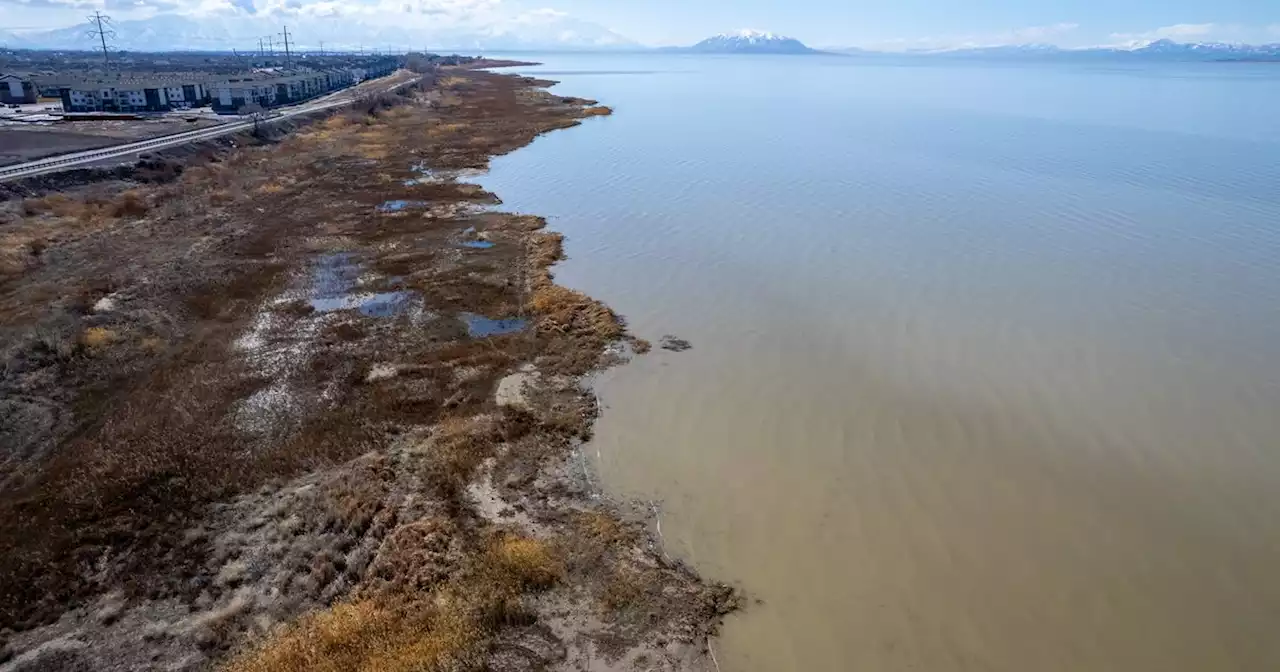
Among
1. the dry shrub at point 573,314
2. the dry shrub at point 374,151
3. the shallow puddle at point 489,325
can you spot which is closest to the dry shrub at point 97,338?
the shallow puddle at point 489,325

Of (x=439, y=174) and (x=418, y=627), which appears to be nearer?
(x=418, y=627)

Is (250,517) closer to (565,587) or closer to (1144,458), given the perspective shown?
(565,587)

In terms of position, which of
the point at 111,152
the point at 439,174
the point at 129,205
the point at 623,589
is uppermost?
the point at 111,152

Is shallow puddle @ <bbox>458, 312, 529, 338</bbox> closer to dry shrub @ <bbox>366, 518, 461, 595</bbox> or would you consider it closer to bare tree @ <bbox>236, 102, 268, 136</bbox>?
dry shrub @ <bbox>366, 518, 461, 595</bbox>

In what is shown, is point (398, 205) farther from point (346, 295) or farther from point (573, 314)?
point (573, 314)

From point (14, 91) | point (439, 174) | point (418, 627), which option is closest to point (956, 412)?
point (418, 627)

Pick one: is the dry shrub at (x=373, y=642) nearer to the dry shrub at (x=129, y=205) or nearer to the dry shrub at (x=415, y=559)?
the dry shrub at (x=415, y=559)

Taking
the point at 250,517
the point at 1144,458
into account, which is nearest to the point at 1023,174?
the point at 1144,458
